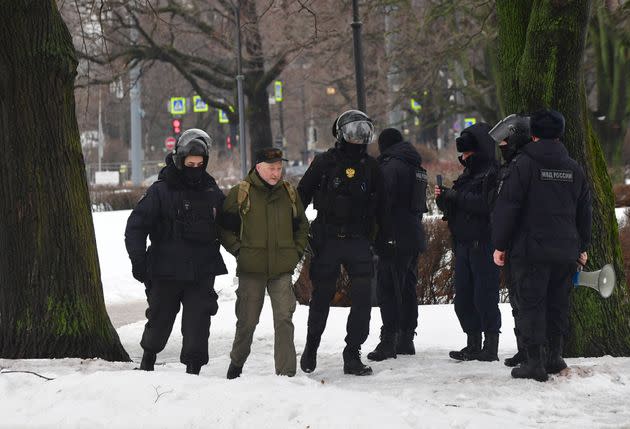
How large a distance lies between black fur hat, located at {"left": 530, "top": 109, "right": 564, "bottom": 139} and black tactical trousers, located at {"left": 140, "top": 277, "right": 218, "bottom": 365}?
229 cm

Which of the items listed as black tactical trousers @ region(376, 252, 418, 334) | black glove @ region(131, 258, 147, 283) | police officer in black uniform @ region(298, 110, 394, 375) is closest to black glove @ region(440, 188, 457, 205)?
black tactical trousers @ region(376, 252, 418, 334)

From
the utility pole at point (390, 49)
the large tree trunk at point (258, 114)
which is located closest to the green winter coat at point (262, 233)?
the utility pole at point (390, 49)

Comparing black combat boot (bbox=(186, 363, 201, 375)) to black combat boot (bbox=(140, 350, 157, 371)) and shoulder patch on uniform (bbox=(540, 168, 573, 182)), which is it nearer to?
black combat boot (bbox=(140, 350, 157, 371))

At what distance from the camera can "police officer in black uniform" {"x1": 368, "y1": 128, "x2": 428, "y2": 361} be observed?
8039 mm

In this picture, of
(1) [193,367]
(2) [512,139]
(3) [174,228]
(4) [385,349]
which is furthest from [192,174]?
(4) [385,349]

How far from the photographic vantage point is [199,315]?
705 cm

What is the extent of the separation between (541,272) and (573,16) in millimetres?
2074

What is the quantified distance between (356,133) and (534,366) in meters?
1.96

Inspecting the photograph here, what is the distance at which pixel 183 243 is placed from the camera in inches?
→ 273

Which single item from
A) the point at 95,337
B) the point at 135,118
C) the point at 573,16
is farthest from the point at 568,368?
the point at 135,118

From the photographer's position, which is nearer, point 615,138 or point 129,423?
point 129,423

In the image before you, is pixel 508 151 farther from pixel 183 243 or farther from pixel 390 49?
pixel 390 49

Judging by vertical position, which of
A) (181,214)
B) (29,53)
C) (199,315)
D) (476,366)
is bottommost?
(476,366)

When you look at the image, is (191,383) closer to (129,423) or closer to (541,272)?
(129,423)
